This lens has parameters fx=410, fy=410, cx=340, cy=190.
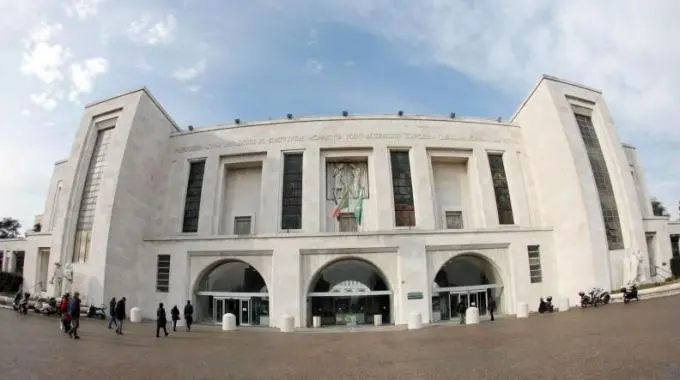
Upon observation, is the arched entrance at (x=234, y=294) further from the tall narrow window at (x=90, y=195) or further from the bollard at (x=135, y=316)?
the tall narrow window at (x=90, y=195)

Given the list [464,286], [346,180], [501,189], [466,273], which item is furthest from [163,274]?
[501,189]

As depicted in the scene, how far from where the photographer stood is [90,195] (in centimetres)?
3002

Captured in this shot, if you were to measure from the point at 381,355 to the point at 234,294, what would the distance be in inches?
693

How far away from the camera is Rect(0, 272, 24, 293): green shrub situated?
3644 centimetres

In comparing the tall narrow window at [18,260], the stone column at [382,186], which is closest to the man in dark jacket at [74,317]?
the stone column at [382,186]

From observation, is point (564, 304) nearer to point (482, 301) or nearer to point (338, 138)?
point (482, 301)

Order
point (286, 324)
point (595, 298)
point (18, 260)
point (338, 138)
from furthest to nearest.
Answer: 1. point (18, 260)
2. point (338, 138)
3. point (595, 298)
4. point (286, 324)

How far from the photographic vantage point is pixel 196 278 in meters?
28.0

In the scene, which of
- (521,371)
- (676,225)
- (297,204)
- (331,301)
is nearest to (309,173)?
(297,204)

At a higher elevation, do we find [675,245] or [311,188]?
[311,188]

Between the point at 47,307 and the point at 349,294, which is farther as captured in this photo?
the point at 349,294

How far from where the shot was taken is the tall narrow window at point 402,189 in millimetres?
29078

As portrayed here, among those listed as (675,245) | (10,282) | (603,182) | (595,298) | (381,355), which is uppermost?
(603,182)

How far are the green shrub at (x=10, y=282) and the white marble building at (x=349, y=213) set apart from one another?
212 inches
